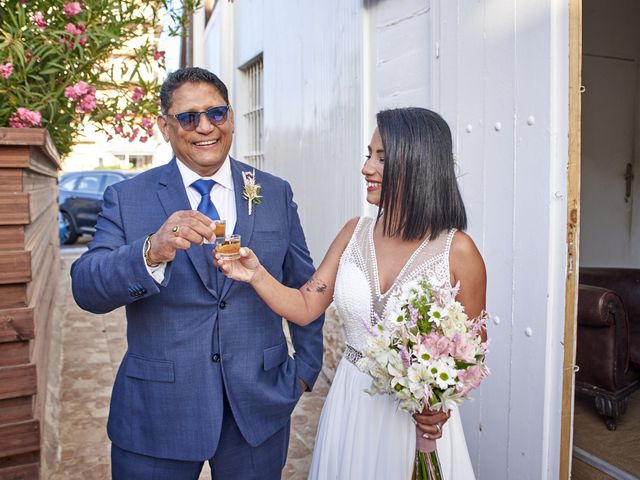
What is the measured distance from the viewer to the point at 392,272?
2170 millimetres

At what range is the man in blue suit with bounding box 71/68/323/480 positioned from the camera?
6.58 feet

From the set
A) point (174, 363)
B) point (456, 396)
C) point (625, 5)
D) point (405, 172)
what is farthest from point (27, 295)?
point (625, 5)

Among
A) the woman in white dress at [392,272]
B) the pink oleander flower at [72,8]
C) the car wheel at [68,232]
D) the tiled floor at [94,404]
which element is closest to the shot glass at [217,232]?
the woman in white dress at [392,272]

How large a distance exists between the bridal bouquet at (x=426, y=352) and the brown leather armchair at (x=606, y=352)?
247 cm

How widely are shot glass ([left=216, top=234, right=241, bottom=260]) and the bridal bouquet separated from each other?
18.8 inches

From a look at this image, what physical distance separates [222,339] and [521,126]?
64.2 inches

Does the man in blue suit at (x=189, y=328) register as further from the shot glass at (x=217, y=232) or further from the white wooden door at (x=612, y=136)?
the white wooden door at (x=612, y=136)

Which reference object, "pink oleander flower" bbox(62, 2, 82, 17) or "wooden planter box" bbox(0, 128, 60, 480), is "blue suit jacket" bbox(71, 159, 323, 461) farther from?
"pink oleander flower" bbox(62, 2, 82, 17)

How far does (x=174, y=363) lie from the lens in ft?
6.60

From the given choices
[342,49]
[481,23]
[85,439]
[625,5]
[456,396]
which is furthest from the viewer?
[625,5]

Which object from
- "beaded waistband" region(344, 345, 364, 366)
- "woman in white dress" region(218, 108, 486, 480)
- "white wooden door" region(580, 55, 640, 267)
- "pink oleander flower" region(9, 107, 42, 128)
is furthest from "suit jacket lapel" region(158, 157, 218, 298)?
"white wooden door" region(580, 55, 640, 267)

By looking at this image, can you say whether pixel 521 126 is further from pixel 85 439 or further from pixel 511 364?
pixel 85 439

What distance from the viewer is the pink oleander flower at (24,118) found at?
3.16 metres

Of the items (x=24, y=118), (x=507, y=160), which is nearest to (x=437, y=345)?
(x=507, y=160)
